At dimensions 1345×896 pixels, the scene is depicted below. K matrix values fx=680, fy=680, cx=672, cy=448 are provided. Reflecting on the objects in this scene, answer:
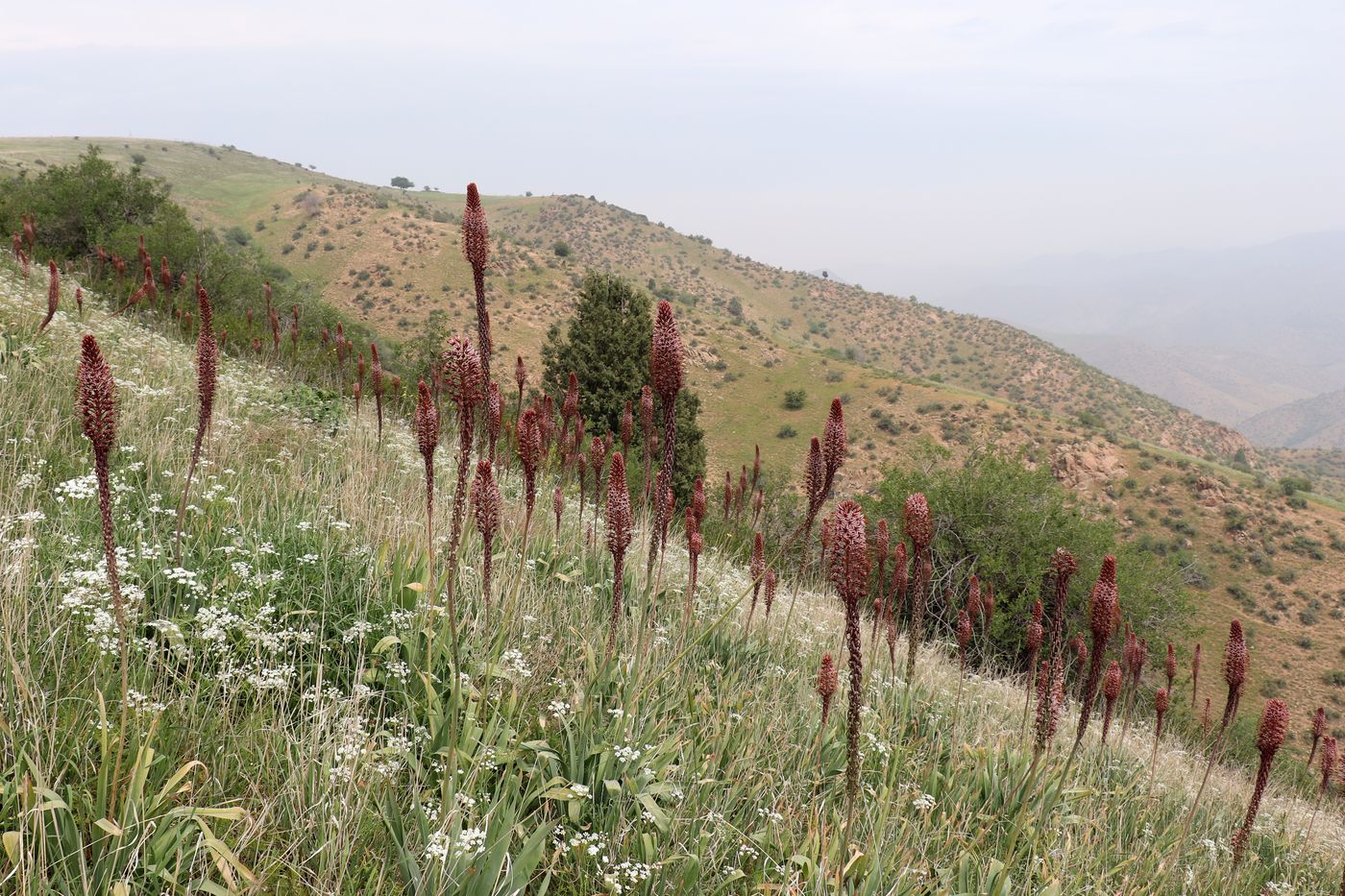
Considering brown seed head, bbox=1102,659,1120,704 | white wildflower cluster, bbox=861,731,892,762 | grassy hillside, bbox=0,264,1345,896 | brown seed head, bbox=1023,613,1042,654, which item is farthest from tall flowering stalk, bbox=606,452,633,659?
brown seed head, bbox=1023,613,1042,654

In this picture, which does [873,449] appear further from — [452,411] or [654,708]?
[654,708]

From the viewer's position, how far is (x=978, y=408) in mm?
47219

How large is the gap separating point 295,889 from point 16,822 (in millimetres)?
856

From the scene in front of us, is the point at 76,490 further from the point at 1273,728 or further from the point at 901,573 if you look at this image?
the point at 1273,728

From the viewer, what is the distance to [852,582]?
222cm

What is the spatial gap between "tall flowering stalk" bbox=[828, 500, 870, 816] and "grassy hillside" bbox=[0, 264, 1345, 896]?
4.9 inches

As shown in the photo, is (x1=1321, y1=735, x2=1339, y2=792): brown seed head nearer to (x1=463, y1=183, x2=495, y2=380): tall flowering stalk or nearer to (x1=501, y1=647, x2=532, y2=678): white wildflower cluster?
(x1=501, y1=647, x2=532, y2=678): white wildflower cluster

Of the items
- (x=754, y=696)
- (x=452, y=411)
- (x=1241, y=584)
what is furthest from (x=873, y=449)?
(x=754, y=696)

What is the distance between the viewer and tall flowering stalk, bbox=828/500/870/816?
2.23 m

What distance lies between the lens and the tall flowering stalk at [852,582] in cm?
223

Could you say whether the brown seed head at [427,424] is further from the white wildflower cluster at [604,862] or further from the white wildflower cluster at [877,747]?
the white wildflower cluster at [877,747]

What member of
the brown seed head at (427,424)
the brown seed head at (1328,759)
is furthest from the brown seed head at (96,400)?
the brown seed head at (1328,759)

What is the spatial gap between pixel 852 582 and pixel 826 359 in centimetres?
5747

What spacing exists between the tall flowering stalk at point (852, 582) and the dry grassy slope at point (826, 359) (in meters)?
21.3
